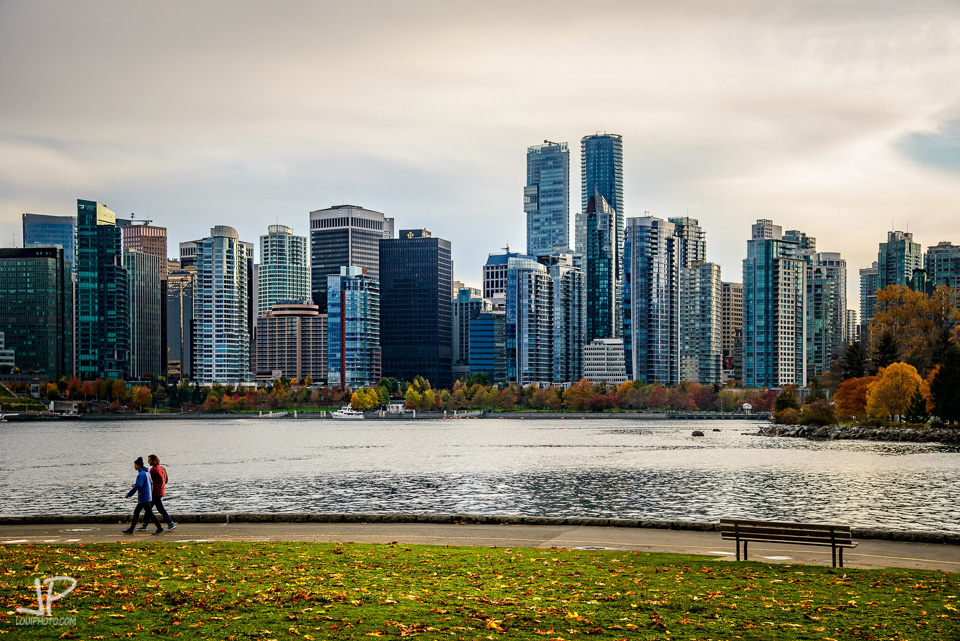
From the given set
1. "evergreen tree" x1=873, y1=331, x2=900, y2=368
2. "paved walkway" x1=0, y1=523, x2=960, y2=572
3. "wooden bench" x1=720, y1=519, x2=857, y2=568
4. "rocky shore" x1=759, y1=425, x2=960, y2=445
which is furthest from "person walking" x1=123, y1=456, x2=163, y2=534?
"evergreen tree" x1=873, y1=331, x2=900, y2=368

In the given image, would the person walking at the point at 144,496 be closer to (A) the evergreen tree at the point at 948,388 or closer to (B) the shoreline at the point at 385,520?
(B) the shoreline at the point at 385,520

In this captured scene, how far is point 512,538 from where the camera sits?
31766 mm

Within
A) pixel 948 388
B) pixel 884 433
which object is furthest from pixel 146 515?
pixel 884 433

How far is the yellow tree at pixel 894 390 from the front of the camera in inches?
5709

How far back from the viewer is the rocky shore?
5315 inches

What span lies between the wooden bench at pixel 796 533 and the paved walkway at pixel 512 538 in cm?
89

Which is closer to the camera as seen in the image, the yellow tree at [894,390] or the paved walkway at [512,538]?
the paved walkway at [512,538]

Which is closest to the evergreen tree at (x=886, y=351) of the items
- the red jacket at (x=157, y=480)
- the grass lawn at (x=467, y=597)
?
the grass lawn at (x=467, y=597)

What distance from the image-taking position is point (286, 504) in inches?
2532

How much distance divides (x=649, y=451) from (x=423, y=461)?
1385 inches

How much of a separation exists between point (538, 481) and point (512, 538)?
5273cm

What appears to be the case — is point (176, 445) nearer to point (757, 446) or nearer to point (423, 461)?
point (423, 461)

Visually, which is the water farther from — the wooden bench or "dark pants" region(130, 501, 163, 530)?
the wooden bench

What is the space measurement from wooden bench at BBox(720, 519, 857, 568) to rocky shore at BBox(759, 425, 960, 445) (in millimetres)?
117507
